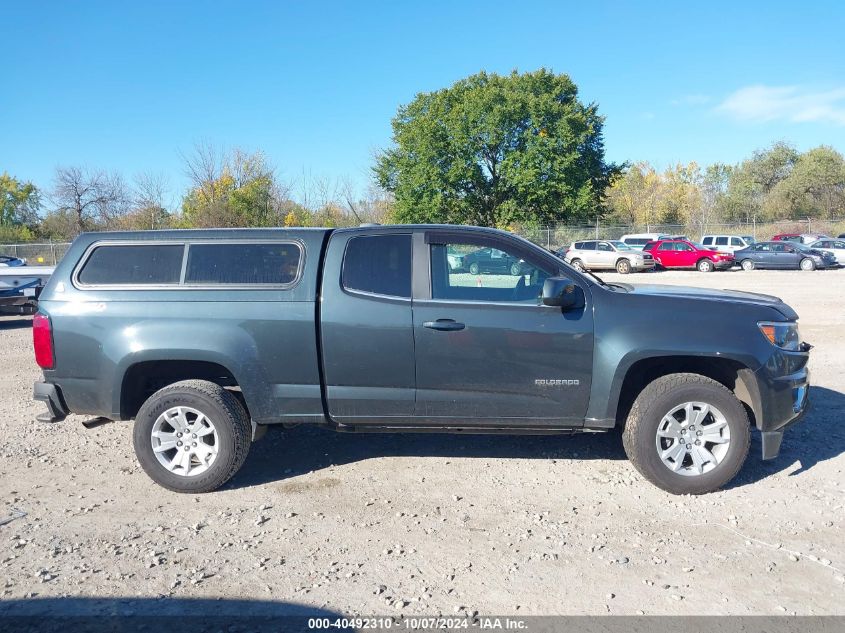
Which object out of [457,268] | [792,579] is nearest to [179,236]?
[457,268]

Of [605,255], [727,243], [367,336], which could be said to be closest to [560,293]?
[367,336]

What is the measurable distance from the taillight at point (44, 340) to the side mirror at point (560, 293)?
3.58 metres

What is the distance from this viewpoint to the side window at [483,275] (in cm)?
469

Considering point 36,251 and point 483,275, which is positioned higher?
point 483,275

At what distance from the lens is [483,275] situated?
484 cm

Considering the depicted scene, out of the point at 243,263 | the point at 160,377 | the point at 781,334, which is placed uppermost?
the point at 243,263

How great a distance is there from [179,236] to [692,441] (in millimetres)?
4044

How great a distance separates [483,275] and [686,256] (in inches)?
1194

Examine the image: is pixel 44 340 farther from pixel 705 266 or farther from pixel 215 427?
pixel 705 266

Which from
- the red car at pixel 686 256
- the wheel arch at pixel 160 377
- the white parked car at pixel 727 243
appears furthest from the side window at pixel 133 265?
the white parked car at pixel 727 243

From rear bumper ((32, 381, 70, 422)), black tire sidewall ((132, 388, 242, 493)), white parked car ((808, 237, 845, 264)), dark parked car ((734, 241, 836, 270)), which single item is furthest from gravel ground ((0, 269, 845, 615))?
white parked car ((808, 237, 845, 264))

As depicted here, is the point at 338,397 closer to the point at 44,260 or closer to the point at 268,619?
the point at 268,619

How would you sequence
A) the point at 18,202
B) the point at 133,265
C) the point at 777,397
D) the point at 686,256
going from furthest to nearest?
1. the point at 18,202
2. the point at 686,256
3. the point at 133,265
4. the point at 777,397

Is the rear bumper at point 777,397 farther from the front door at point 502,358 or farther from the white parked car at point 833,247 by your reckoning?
the white parked car at point 833,247
